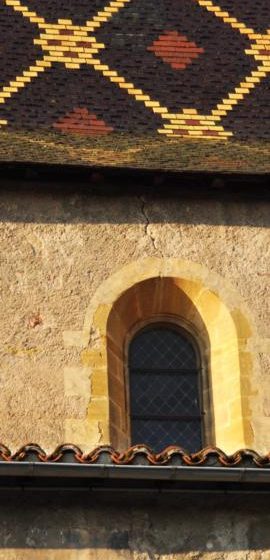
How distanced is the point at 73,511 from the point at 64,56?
182 inches

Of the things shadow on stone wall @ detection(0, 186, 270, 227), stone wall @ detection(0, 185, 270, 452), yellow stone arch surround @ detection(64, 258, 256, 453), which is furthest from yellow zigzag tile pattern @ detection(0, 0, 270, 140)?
yellow stone arch surround @ detection(64, 258, 256, 453)

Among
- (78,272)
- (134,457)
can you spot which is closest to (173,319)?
(78,272)

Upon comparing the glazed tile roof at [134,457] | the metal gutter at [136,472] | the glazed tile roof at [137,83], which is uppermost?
the glazed tile roof at [137,83]

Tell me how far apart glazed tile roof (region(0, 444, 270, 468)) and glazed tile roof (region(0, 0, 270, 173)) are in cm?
274

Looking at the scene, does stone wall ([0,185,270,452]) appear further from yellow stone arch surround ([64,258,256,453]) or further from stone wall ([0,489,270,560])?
stone wall ([0,489,270,560])

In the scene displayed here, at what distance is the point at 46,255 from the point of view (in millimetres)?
14711

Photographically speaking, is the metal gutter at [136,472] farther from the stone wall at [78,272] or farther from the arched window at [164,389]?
the arched window at [164,389]

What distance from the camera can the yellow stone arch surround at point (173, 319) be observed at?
14062 millimetres

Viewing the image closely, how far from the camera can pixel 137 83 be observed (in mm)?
16188

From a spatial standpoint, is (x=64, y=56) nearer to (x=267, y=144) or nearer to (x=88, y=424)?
(x=267, y=144)

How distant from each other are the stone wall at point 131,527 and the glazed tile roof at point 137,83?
2.80m

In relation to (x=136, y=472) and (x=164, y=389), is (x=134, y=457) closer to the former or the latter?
(x=136, y=472)

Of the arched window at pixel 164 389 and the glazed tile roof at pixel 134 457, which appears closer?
the glazed tile roof at pixel 134 457

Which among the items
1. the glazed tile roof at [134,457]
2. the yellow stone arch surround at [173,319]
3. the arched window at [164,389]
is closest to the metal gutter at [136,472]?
the glazed tile roof at [134,457]
